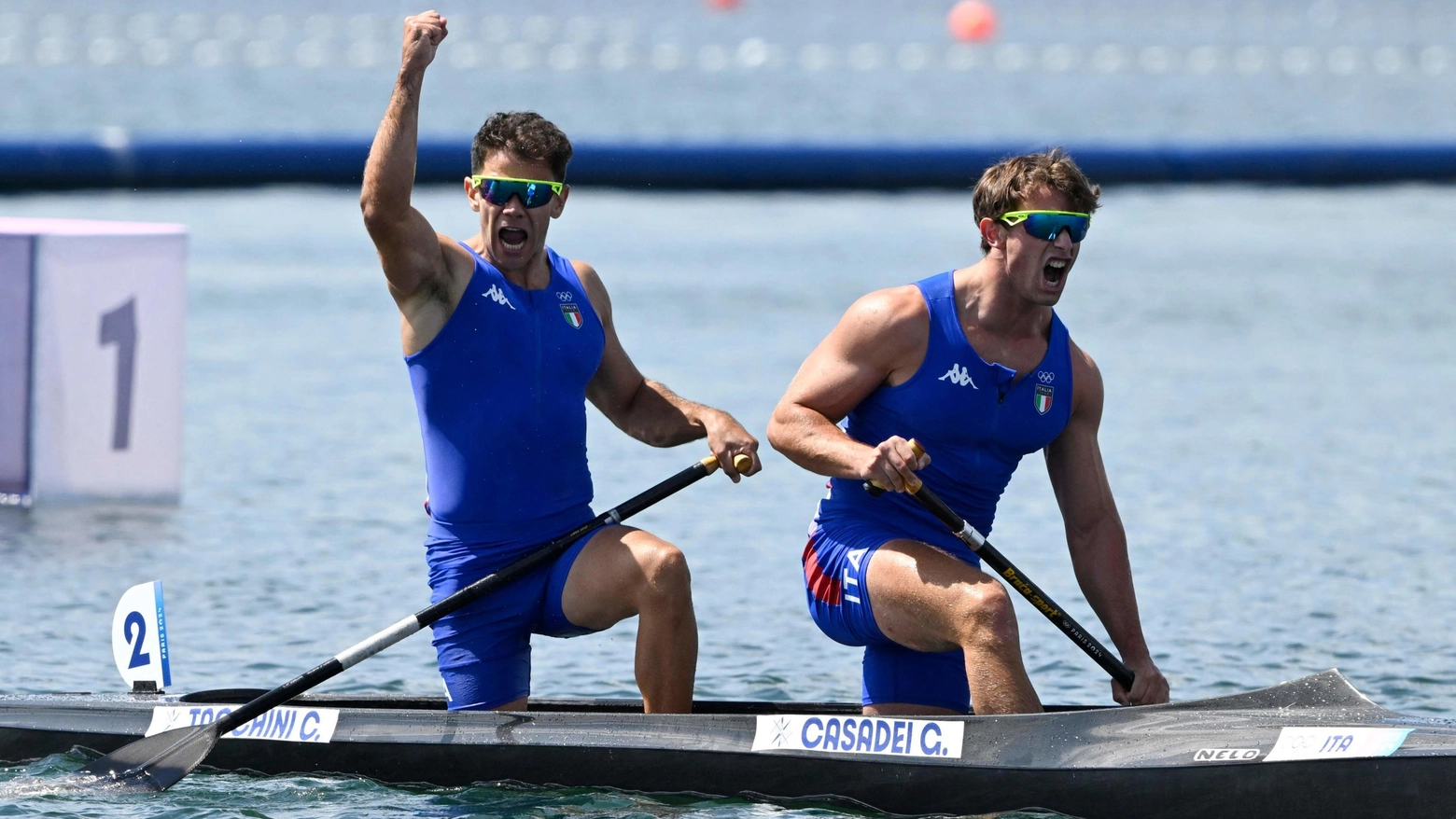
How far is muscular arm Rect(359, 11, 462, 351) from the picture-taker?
5.01 metres

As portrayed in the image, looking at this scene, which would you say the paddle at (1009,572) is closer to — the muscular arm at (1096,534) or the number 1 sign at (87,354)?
the muscular arm at (1096,534)

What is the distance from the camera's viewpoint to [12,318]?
30.9 feet

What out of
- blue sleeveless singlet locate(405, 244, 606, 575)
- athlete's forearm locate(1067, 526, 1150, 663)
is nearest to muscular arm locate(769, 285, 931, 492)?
blue sleeveless singlet locate(405, 244, 606, 575)

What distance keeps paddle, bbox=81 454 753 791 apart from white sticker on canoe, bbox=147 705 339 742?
0.12ft

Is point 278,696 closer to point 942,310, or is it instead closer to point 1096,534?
point 942,310

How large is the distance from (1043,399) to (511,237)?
4.82 ft

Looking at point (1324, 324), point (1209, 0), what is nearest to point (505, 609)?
point (1324, 324)

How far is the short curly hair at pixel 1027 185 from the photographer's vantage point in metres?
5.27

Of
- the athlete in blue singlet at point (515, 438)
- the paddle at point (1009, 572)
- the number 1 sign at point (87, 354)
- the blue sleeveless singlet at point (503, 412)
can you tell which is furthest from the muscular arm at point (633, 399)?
the number 1 sign at point (87, 354)

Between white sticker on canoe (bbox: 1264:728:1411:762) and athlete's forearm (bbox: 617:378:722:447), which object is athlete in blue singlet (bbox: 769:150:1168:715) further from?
white sticker on canoe (bbox: 1264:728:1411:762)

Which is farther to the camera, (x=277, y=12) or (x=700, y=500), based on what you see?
(x=277, y=12)

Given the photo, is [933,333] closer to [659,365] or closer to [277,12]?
[659,365]

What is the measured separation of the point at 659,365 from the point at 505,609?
8.45 meters

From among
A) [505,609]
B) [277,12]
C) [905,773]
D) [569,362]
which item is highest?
[277,12]
